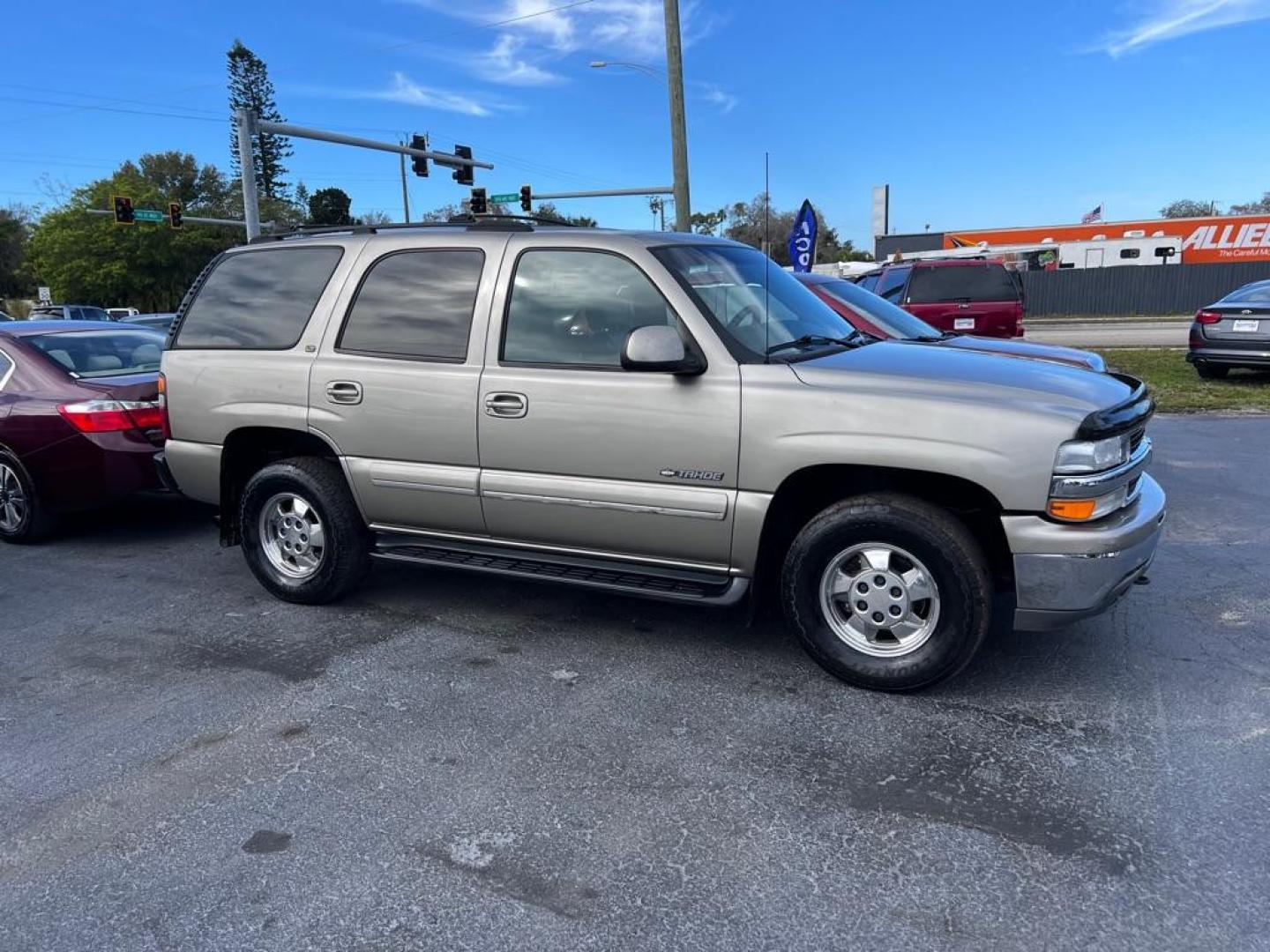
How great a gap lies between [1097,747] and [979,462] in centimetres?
111

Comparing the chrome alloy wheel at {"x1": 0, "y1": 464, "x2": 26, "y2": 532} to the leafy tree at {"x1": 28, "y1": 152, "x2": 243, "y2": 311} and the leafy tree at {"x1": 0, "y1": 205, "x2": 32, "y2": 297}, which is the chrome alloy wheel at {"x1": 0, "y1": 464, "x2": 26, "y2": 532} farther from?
the leafy tree at {"x1": 0, "y1": 205, "x2": 32, "y2": 297}

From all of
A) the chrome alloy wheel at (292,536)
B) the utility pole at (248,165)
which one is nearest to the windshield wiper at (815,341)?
the chrome alloy wheel at (292,536)

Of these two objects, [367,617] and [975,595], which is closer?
[975,595]

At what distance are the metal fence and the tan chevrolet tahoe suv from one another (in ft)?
113

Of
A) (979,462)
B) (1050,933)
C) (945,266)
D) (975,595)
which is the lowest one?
(1050,933)

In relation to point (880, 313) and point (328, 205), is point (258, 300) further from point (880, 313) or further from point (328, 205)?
point (328, 205)

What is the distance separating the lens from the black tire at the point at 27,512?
20.9 ft

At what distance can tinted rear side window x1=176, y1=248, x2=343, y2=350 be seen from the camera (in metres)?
4.94

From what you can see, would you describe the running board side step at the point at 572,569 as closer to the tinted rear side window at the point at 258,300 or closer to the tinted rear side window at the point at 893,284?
the tinted rear side window at the point at 258,300

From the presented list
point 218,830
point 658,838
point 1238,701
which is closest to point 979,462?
point 1238,701

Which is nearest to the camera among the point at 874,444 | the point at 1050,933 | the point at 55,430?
the point at 1050,933

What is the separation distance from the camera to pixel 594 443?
4.13 meters

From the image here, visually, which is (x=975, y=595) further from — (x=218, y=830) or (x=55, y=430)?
(x=55, y=430)

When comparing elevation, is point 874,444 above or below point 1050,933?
above
